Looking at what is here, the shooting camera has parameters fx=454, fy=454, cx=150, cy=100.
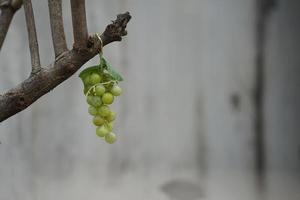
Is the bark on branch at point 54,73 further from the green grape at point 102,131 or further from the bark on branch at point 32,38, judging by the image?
the green grape at point 102,131

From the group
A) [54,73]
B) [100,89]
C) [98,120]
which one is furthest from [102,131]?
[54,73]

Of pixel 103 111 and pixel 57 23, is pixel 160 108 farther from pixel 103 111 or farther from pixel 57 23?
pixel 57 23

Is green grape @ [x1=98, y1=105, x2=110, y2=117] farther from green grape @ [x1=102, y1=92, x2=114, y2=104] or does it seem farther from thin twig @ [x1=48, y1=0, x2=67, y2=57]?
thin twig @ [x1=48, y1=0, x2=67, y2=57]

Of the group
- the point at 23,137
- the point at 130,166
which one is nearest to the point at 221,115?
the point at 130,166

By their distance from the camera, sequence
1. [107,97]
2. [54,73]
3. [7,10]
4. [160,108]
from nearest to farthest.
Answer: [7,10] < [54,73] < [107,97] < [160,108]

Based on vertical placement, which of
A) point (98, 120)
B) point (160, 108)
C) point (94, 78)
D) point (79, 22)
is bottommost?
point (160, 108)

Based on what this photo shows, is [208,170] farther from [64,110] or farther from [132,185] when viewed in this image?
[64,110]
